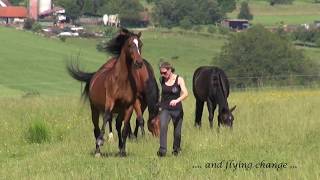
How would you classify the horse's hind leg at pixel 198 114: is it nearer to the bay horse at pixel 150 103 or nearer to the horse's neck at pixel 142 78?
the bay horse at pixel 150 103

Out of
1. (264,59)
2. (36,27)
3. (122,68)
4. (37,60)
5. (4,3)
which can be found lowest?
(4,3)

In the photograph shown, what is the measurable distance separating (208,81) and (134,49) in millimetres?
5887

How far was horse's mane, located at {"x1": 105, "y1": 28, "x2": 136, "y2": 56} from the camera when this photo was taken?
11142 millimetres

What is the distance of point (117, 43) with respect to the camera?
11430 mm

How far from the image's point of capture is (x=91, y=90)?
1195 centimetres

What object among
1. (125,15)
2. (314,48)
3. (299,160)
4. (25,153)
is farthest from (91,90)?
(125,15)

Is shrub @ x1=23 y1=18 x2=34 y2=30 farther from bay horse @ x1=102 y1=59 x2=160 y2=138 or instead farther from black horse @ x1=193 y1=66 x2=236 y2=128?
bay horse @ x1=102 y1=59 x2=160 y2=138

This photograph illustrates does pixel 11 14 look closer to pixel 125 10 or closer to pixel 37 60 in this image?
pixel 125 10

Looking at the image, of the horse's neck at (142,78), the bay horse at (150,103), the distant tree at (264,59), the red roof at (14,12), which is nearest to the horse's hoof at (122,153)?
the bay horse at (150,103)

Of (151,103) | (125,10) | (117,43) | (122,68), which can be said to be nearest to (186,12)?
(125,10)

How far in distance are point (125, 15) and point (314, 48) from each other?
40430mm

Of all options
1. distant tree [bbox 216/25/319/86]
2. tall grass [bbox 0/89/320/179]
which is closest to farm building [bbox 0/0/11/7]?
distant tree [bbox 216/25/319/86]

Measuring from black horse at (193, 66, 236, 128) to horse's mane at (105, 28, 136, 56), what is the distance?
155 inches

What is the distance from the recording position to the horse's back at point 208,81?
15473 millimetres
